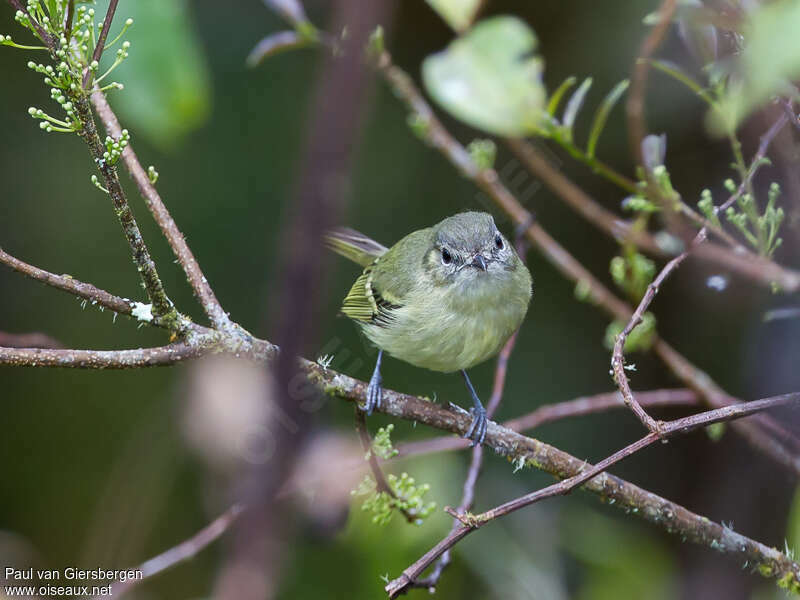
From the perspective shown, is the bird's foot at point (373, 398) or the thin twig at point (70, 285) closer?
the thin twig at point (70, 285)

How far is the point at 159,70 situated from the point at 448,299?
4.82 ft

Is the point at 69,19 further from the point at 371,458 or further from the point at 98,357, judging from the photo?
the point at 371,458

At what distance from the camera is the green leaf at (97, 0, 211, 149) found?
2.44 meters

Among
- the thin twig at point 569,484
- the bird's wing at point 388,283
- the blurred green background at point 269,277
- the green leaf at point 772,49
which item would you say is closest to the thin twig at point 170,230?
the thin twig at point 569,484

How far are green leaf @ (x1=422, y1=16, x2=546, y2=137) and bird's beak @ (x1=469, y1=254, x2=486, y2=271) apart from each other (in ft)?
4.39

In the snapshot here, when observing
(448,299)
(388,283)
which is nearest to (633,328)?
(448,299)

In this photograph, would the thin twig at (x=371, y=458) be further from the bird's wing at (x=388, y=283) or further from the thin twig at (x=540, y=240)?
the bird's wing at (x=388, y=283)

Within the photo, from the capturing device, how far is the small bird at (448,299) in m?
3.34

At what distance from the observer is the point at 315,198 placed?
0.60 m

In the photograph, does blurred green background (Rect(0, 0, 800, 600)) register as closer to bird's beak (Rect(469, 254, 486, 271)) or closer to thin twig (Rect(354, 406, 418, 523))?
bird's beak (Rect(469, 254, 486, 271))

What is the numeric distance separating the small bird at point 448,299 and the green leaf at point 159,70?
120cm

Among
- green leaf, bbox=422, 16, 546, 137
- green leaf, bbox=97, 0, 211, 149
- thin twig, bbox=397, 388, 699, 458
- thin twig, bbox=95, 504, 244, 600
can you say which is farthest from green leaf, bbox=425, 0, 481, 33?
thin twig, bbox=95, 504, 244, 600

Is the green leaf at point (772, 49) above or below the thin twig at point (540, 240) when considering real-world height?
above

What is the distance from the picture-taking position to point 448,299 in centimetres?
347
